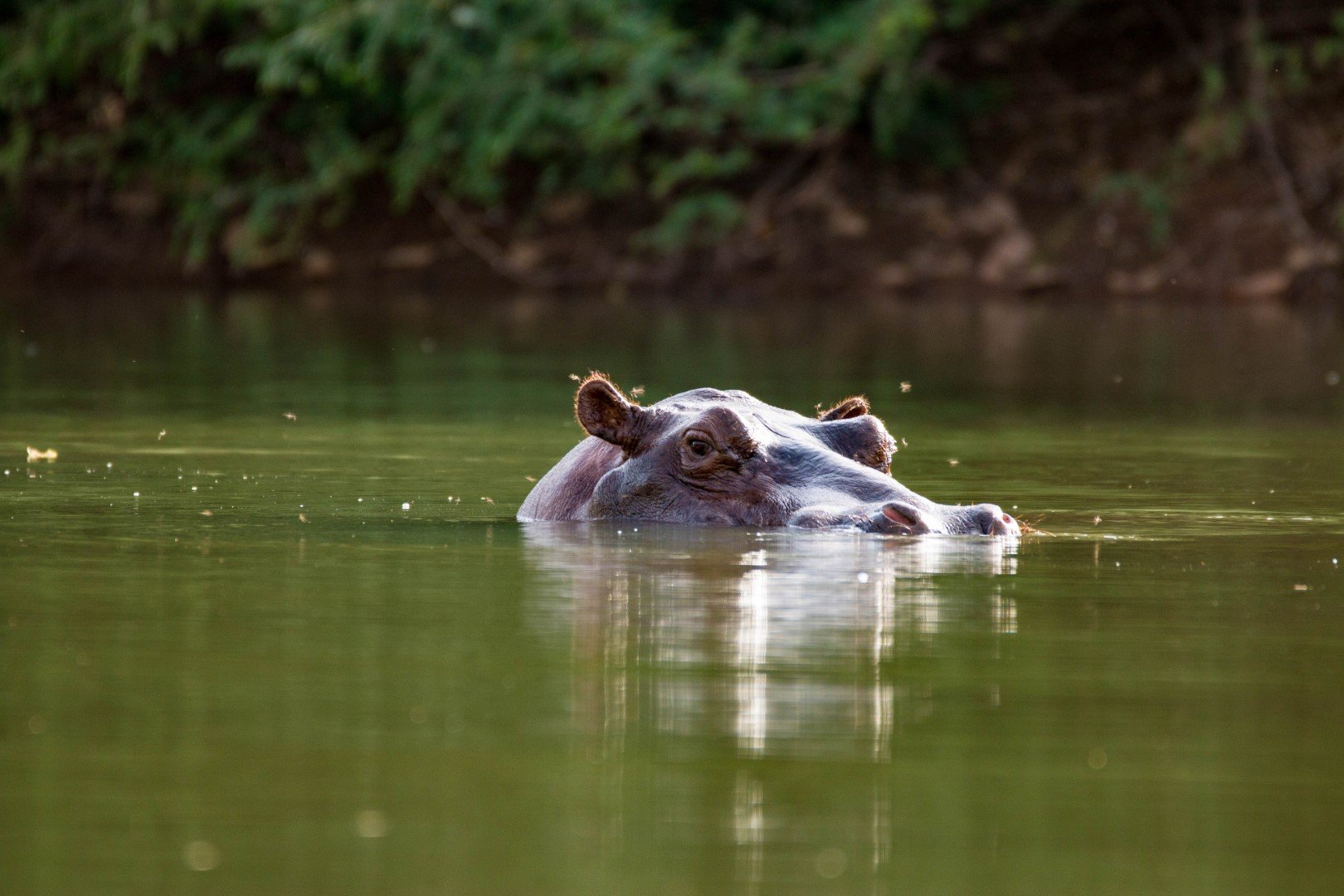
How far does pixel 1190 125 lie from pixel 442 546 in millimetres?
20072

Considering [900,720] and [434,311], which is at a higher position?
[434,311]

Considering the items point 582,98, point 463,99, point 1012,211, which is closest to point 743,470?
point 582,98

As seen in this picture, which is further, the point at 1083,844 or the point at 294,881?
the point at 1083,844

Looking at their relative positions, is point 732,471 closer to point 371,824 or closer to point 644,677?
point 644,677

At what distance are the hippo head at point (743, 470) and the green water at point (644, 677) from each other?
0.18m

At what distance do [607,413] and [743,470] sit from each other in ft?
1.70

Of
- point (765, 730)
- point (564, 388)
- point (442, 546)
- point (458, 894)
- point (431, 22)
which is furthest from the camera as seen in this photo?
point (431, 22)

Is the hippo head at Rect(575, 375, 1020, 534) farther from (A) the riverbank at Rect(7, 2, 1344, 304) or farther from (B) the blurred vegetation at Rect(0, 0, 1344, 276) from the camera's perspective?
(A) the riverbank at Rect(7, 2, 1344, 304)

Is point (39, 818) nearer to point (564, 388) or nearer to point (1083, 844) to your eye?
point (1083, 844)

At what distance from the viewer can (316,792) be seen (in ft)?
14.4

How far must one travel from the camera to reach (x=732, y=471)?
845 cm

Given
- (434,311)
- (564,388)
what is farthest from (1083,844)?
(434,311)

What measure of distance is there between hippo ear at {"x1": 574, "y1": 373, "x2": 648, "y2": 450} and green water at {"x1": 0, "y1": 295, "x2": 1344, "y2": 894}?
0.38 m

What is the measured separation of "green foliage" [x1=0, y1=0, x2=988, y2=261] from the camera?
84.7 feet
